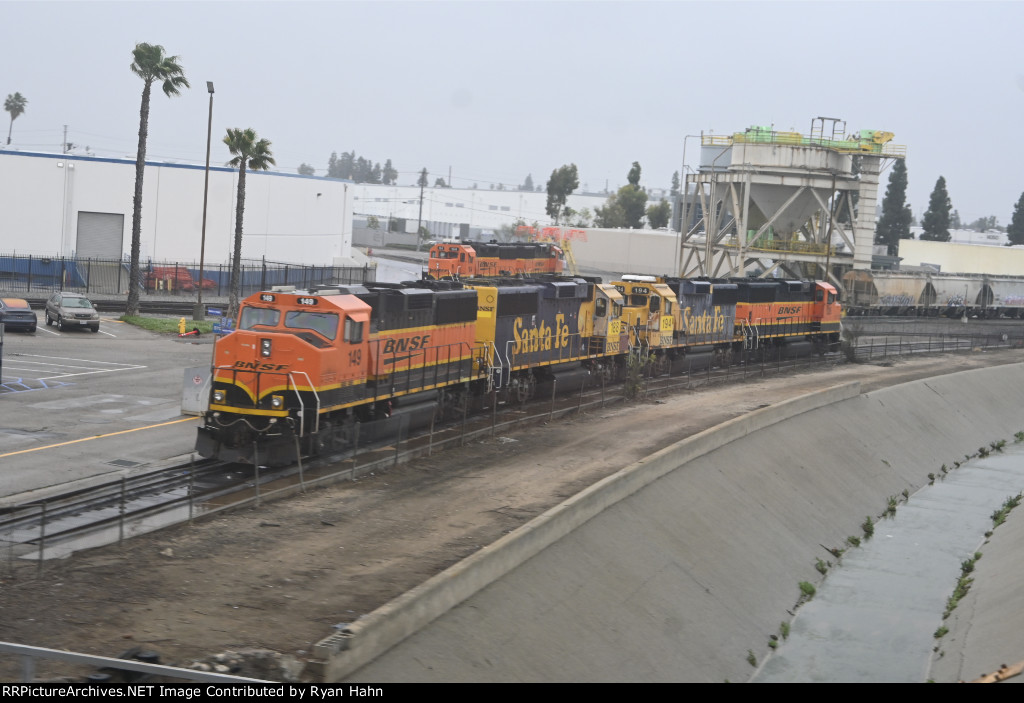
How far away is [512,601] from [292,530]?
4334 mm

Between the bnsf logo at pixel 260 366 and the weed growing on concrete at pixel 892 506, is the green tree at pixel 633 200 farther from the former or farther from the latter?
the bnsf logo at pixel 260 366

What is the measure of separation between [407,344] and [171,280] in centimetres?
4990

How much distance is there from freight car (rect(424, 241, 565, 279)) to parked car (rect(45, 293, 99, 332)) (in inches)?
756

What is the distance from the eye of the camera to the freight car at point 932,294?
7675 cm

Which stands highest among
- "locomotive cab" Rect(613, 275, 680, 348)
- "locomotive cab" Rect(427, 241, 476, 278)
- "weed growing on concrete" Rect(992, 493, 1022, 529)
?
"locomotive cab" Rect(427, 241, 476, 278)

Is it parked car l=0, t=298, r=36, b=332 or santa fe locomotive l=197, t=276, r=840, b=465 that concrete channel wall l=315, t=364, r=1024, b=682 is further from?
parked car l=0, t=298, r=36, b=332

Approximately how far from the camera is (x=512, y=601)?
1697 cm

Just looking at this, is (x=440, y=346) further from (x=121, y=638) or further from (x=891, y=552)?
(x=121, y=638)

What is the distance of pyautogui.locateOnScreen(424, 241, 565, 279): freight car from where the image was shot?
64.1 m

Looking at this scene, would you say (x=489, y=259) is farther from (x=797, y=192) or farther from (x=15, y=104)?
(x=15, y=104)

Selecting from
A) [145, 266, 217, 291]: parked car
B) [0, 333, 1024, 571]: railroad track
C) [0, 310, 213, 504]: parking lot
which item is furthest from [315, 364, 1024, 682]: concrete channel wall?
[145, 266, 217, 291]: parked car

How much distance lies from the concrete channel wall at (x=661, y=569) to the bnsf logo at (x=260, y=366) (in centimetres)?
699

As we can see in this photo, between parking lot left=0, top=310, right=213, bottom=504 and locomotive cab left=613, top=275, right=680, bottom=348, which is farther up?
locomotive cab left=613, top=275, right=680, bottom=348

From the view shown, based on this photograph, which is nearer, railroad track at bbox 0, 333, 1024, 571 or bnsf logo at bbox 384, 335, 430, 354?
railroad track at bbox 0, 333, 1024, 571
